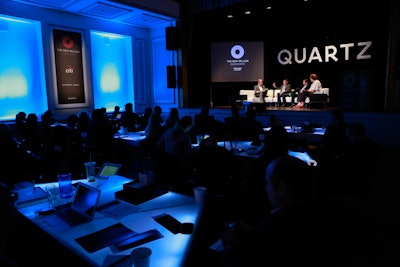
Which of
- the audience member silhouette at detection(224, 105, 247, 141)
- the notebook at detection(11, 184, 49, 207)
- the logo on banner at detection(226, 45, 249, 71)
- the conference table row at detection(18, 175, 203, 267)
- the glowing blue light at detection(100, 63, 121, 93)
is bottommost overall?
the conference table row at detection(18, 175, 203, 267)

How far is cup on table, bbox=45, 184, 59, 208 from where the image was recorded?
2462 mm

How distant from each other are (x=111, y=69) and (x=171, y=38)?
93.6 inches

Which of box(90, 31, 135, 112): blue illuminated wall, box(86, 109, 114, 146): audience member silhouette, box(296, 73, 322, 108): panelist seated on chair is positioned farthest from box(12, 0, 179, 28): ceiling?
box(296, 73, 322, 108): panelist seated on chair

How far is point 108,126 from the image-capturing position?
5684 mm

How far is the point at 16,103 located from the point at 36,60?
1.35 metres

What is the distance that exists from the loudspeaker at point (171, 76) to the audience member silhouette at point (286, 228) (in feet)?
30.6

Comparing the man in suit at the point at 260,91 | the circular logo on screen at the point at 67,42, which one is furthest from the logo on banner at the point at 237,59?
the circular logo on screen at the point at 67,42

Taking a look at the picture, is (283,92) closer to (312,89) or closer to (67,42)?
(312,89)

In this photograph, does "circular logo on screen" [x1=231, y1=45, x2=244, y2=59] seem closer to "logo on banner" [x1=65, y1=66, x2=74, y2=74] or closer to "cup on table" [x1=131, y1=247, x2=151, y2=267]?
"logo on banner" [x1=65, y1=66, x2=74, y2=74]

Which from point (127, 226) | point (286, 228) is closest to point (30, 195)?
point (127, 226)

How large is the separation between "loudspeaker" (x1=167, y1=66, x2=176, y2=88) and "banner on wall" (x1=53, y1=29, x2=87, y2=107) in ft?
9.17

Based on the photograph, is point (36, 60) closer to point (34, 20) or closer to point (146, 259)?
point (34, 20)

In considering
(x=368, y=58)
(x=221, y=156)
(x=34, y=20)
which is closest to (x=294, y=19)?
(x=368, y=58)

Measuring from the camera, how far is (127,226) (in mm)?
2014
